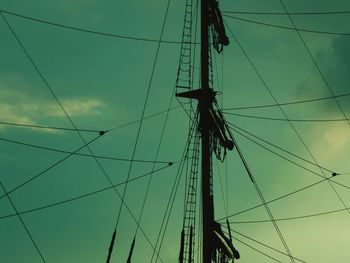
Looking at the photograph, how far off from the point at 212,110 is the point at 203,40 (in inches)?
140

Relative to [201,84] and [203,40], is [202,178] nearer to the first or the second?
[201,84]

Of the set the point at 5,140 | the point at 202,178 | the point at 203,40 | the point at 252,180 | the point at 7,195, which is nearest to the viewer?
the point at 7,195

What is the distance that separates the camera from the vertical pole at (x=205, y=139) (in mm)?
19094

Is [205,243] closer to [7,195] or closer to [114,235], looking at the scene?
[114,235]

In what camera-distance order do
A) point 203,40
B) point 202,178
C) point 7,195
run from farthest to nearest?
point 203,40 < point 202,178 < point 7,195

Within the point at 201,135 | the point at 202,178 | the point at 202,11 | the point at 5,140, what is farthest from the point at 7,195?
the point at 202,11

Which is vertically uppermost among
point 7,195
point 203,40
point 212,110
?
point 203,40

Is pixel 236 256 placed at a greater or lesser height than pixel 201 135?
lesser

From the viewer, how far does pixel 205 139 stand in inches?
827

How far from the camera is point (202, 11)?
78.5 feet

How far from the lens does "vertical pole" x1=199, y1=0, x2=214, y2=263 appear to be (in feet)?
62.6

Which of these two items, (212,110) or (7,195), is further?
(212,110)

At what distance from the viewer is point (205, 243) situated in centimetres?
1917

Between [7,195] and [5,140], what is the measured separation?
226 centimetres
